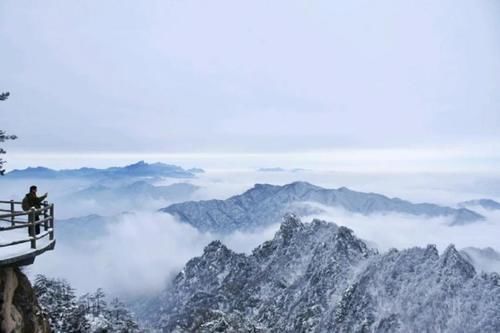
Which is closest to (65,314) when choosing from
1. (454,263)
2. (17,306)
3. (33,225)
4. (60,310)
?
(60,310)

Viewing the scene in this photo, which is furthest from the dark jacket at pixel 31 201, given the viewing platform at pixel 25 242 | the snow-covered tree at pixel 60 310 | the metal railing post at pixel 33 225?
the snow-covered tree at pixel 60 310

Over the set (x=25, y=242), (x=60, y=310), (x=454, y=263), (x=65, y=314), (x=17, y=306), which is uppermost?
(x=25, y=242)

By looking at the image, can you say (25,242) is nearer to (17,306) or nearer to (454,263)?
(17,306)

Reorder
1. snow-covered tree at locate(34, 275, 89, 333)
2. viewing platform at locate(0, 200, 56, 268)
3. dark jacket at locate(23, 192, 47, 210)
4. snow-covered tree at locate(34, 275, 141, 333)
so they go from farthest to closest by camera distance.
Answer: snow-covered tree at locate(34, 275, 141, 333)
snow-covered tree at locate(34, 275, 89, 333)
dark jacket at locate(23, 192, 47, 210)
viewing platform at locate(0, 200, 56, 268)

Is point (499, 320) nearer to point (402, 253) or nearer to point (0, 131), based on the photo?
point (402, 253)

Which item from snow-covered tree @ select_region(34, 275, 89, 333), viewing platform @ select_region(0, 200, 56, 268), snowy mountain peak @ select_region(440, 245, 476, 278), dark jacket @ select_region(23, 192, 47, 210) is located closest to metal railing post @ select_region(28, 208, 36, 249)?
viewing platform @ select_region(0, 200, 56, 268)

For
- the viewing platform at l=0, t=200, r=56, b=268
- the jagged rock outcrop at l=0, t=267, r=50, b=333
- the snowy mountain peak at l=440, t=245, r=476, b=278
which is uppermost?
the viewing platform at l=0, t=200, r=56, b=268

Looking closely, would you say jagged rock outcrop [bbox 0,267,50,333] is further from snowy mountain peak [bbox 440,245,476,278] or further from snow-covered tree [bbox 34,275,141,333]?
snowy mountain peak [bbox 440,245,476,278]

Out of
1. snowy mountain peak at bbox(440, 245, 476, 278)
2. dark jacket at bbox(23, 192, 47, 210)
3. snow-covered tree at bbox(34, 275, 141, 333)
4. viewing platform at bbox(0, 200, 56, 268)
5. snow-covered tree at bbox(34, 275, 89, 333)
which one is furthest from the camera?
snowy mountain peak at bbox(440, 245, 476, 278)
